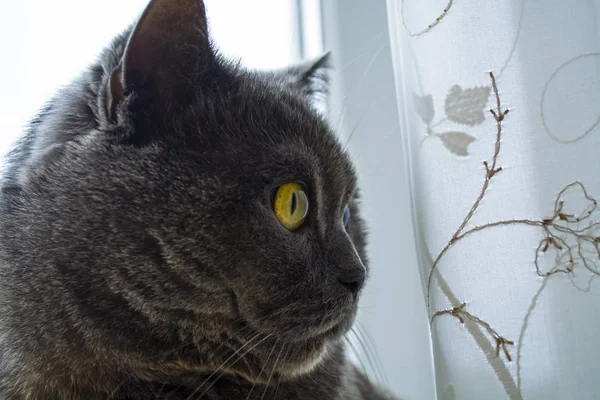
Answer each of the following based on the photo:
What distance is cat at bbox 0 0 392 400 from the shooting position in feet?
2.00

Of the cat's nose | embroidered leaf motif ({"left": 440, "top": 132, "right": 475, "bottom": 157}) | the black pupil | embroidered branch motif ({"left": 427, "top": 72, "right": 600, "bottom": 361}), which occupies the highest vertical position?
embroidered leaf motif ({"left": 440, "top": 132, "right": 475, "bottom": 157})

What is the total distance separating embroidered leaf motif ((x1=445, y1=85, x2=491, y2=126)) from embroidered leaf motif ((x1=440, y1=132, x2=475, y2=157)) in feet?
0.06

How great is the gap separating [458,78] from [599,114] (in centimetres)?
19

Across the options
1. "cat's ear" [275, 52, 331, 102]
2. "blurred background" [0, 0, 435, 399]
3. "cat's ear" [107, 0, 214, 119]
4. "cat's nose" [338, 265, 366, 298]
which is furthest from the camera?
"blurred background" [0, 0, 435, 399]

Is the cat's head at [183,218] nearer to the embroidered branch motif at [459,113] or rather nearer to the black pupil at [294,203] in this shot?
the black pupil at [294,203]

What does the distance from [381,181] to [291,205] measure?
475mm

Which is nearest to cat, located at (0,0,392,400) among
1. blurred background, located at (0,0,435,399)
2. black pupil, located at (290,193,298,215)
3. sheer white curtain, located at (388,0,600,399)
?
black pupil, located at (290,193,298,215)

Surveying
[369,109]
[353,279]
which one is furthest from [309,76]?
[353,279]

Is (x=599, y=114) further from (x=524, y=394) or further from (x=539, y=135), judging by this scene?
(x=524, y=394)

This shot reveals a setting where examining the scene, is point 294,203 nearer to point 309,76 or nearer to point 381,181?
point 309,76

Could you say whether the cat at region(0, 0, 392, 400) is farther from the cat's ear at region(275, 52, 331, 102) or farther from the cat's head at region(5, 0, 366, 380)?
the cat's ear at region(275, 52, 331, 102)

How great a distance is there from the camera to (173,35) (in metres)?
0.63

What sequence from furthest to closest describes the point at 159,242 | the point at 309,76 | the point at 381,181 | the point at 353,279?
the point at 381,181, the point at 309,76, the point at 353,279, the point at 159,242

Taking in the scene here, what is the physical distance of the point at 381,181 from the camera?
3.65ft
